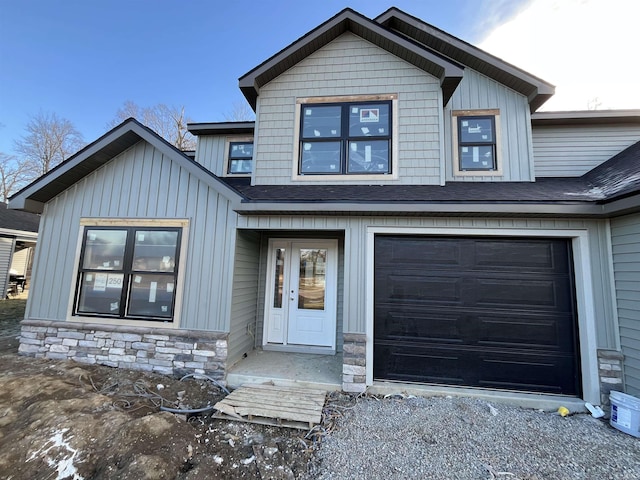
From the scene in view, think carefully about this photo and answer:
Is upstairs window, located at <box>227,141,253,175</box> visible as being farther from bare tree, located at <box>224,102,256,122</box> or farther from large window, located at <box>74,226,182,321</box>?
bare tree, located at <box>224,102,256,122</box>

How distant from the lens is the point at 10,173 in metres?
19.2

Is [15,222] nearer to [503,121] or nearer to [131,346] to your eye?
[131,346]

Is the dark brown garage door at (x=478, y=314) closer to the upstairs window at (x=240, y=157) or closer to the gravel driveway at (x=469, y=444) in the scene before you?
the gravel driveway at (x=469, y=444)

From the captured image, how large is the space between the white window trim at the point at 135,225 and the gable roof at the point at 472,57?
253 inches

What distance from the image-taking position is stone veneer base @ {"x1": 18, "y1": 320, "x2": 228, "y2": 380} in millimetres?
4395

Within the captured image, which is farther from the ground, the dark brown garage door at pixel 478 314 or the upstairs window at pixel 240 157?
the upstairs window at pixel 240 157

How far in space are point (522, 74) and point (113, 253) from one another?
8.54 metres

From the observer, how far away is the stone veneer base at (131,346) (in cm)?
439

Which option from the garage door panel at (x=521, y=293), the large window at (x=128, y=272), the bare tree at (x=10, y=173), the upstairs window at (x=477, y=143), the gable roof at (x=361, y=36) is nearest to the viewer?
the garage door panel at (x=521, y=293)

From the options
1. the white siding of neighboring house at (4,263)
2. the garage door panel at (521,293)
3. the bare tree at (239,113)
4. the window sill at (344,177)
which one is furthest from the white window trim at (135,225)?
the bare tree at (239,113)

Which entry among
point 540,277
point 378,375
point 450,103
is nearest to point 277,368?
point 378,375

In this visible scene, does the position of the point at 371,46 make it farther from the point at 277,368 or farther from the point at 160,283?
the point at 277,368

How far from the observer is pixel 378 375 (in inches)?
168

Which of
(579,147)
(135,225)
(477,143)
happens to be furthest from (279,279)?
(579,147)
